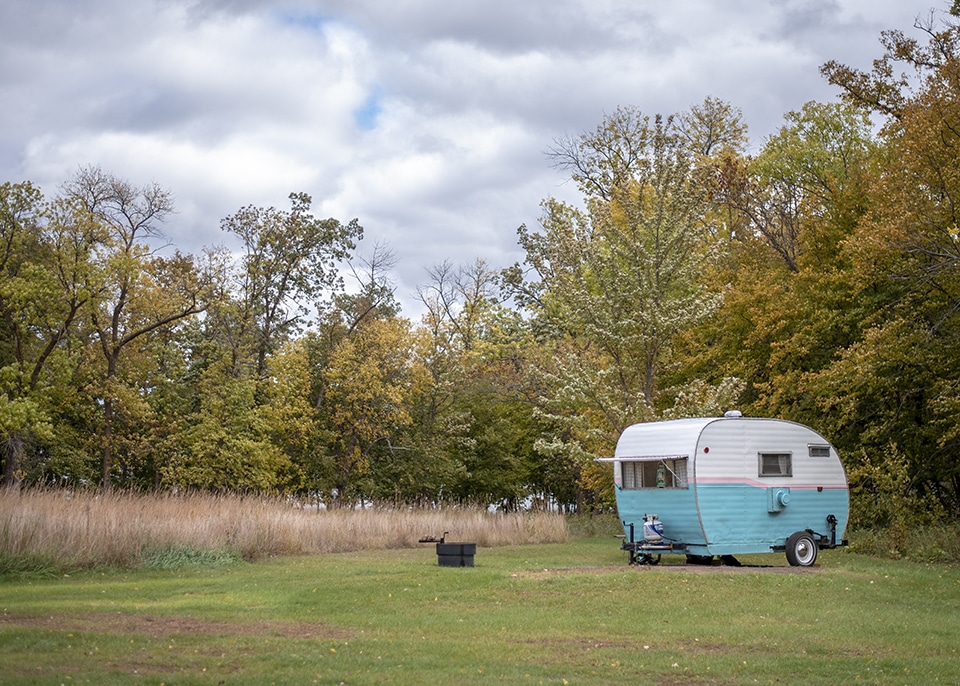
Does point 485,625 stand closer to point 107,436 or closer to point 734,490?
point 734,490

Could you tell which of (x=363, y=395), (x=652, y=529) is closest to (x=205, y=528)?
(x=652, y=529)

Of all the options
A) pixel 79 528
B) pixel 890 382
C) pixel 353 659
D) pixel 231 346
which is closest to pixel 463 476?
pixel 231 346

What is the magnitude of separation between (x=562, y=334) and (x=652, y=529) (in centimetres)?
2320

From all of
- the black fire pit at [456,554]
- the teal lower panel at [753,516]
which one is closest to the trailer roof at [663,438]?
the teal lower panel at [753,516]

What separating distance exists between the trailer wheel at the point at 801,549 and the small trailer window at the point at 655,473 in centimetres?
236

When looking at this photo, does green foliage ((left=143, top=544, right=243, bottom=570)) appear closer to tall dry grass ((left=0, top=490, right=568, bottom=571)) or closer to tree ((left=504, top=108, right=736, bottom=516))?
tall dry grass ((left=0, top=490, right=568, bottom=571))

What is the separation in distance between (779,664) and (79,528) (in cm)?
1329

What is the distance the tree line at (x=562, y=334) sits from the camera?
2320cm

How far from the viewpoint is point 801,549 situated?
1900 cm

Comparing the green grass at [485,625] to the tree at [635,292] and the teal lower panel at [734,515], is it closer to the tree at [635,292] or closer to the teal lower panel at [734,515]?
→ the teal lower panel at [734,515]

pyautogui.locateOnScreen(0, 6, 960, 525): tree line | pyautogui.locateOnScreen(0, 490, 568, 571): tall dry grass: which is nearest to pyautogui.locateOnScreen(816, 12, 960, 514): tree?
pyautogui.locateOnScreen(0, 6, 960, 525): tree line

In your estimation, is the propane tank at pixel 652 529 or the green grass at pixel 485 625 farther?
the propane tank at pixel 652 529

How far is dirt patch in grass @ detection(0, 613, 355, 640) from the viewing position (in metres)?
10.9

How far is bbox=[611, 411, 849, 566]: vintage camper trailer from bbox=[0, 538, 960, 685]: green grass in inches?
33.4
